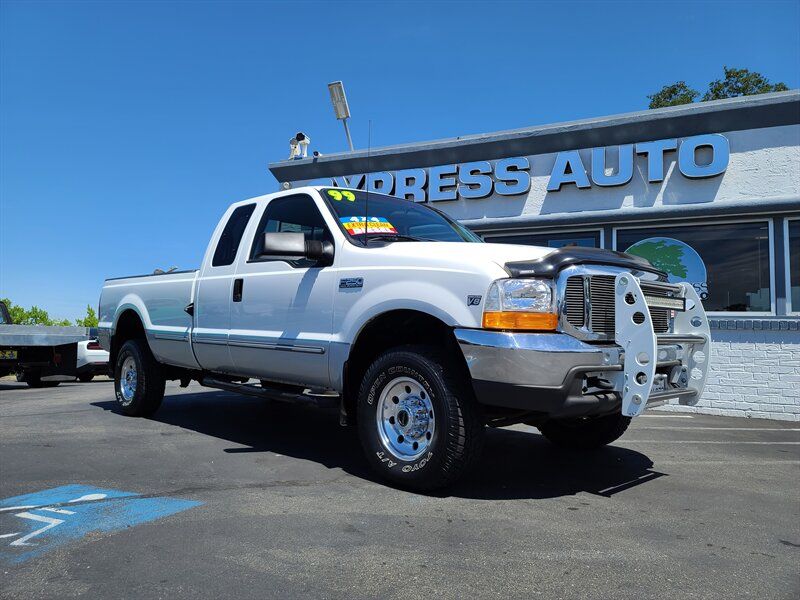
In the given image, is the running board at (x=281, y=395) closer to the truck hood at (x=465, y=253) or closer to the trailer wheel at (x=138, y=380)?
the trailer wheel at (x=138, y=380)

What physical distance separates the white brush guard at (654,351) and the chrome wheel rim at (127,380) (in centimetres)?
537

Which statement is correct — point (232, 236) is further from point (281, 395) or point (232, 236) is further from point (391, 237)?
point (391, 237)

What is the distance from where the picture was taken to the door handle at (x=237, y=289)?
5.45 metres

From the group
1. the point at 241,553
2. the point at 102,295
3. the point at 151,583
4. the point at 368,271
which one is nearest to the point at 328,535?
the point at 241,553

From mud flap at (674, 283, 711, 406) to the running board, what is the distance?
8.28ft

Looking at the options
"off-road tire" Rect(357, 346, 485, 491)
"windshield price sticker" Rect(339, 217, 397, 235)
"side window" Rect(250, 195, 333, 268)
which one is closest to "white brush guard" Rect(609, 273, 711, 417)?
"off-road tire" Rect(357, 346, 485, 491)

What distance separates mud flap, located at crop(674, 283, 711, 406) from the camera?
440 cm

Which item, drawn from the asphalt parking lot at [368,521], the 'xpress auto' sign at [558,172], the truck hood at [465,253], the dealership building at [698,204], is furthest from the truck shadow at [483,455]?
the 'xpress auto' sign at [558,172]

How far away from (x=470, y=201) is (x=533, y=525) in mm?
8719

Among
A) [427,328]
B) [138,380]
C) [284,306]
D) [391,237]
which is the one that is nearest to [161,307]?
[138,380]

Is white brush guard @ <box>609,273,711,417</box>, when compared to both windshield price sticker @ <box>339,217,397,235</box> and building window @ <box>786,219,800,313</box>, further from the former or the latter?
building window @ <box>786,219,800,313</box>

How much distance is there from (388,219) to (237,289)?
152 cm

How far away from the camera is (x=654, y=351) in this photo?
3.65 meters

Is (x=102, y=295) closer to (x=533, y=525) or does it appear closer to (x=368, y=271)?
(x=368, y=271)
